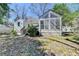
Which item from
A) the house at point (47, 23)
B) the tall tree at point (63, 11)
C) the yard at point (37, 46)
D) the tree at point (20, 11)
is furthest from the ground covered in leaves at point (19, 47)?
the tall tree at point (63, 11)

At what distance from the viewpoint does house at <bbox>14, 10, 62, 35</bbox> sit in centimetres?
245

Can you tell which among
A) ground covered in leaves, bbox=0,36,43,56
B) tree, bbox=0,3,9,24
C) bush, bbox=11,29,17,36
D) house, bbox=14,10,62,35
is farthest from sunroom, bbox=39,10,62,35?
tree, bbox=0,3,9,24

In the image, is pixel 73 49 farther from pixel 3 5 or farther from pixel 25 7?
pixel 3 5

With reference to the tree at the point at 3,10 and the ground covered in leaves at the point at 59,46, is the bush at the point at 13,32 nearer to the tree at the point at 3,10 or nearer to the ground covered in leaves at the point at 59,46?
the tree at the point at 3,10

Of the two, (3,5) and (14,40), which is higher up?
(3,5)

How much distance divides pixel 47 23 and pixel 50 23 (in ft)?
0.11

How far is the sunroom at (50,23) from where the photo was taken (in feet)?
8.02

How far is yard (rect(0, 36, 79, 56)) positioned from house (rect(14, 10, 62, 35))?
76 mm

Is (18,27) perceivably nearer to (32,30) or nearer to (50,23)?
(32,30)

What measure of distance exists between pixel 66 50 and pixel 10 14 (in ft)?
2.30

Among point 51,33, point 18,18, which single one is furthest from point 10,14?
point 51,33

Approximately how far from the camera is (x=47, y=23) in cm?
245

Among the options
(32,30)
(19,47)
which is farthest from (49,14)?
(19,47)

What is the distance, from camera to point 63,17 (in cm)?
245
